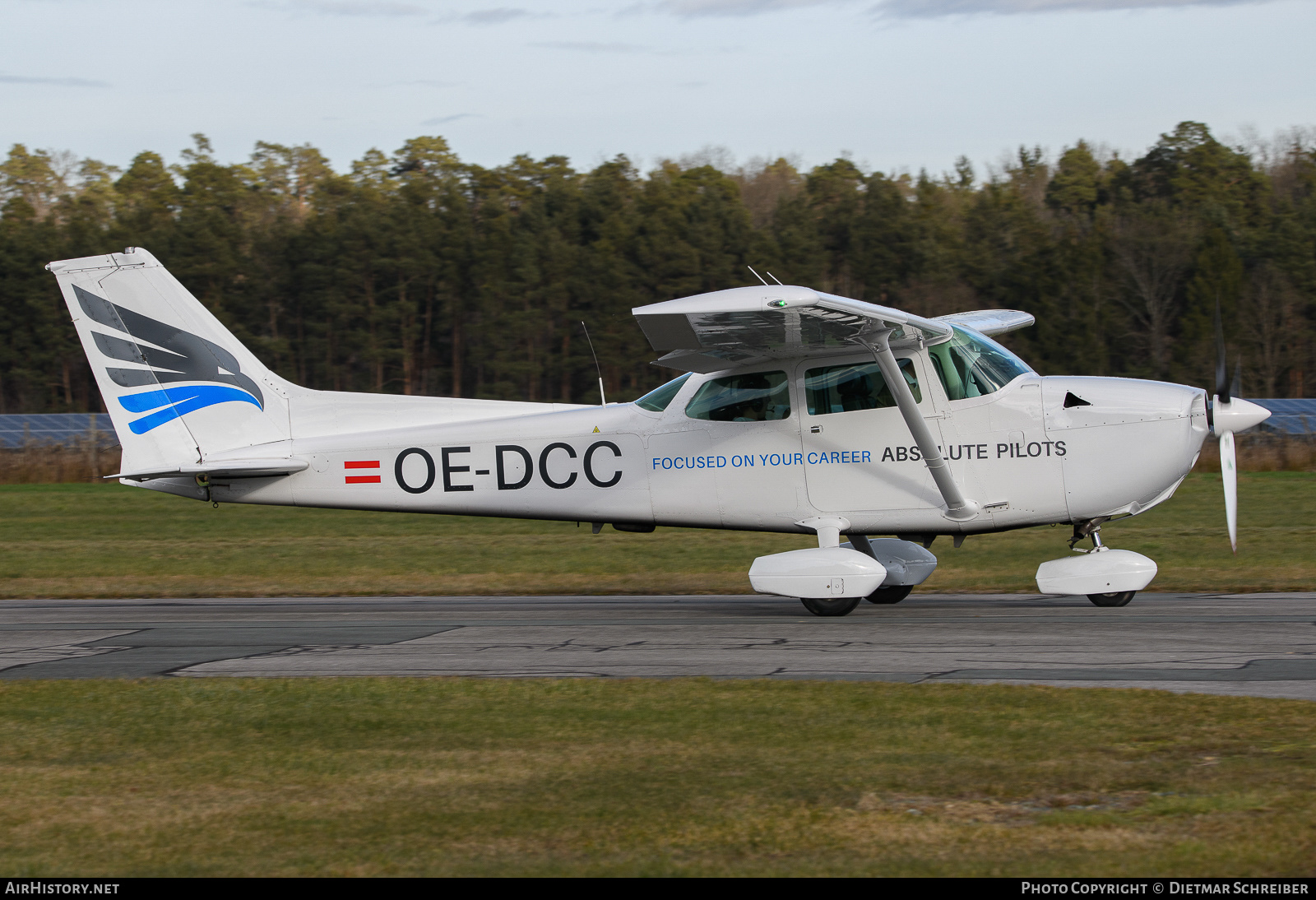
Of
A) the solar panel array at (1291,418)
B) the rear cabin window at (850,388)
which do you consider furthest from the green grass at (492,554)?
the solar panel array at (1291,418)

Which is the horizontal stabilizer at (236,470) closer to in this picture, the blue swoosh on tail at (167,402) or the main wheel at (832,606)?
the blue swoosh on tail at (167,402)

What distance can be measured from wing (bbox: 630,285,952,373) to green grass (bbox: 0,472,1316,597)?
3837mm

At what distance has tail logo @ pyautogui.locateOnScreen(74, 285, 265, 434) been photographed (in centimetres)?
1289

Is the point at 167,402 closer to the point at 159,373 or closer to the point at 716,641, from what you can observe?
the point at 159,373

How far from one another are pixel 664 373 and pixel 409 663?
150ft

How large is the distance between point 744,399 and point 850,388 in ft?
3.29

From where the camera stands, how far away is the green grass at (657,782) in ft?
15.6

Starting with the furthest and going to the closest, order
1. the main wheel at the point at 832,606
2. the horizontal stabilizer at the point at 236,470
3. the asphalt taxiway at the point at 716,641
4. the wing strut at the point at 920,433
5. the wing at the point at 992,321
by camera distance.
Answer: the wing at the point at 992,321, the horizontal stabilizer at the point at 236,470, the main wheel at the point at 832,606, the wing strut at the point at 920,433, the asphalt taxiway at the point at 716,641

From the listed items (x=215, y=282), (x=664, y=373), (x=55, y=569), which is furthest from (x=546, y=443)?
(x=215, y=282)

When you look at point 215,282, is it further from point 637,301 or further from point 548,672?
point 548,672

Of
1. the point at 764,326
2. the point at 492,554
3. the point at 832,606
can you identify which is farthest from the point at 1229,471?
the point at 492,554

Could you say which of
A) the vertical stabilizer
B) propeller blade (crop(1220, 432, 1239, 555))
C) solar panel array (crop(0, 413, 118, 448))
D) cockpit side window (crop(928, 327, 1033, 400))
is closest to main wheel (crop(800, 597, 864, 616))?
cockpit side window (crop(928, 327, 1033, 400))

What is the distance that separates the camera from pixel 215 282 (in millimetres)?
61250

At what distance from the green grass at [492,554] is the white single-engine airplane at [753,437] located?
2.69 metres
